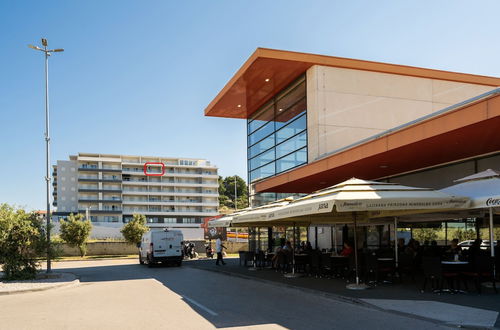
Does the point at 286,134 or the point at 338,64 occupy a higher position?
the point at 338,64

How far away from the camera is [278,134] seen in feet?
91.3

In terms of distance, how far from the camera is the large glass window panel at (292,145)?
2468 cm

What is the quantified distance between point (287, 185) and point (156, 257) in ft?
28.7

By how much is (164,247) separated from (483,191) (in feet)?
63.2

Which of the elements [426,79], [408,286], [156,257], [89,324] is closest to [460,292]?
[408,286]

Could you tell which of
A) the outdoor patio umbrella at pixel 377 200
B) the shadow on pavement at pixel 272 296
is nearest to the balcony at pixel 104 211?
the shadow on pavement at pixel 272 296

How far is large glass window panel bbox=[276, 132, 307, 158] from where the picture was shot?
81.0ft

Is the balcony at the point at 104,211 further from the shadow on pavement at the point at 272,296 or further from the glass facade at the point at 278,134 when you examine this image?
the shadow on pavement at the point at 272,296

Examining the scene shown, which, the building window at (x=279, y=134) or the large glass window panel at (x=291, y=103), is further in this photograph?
the building window at (x=279, y=134)

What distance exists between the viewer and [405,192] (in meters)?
12.4

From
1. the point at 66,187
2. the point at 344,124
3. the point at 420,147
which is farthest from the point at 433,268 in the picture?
the point at 66,187

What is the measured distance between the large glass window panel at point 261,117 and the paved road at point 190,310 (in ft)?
47.1

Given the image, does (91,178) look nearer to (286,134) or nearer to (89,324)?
(286,134)

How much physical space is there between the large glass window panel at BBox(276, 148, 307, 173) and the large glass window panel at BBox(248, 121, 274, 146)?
2301 millimetres
